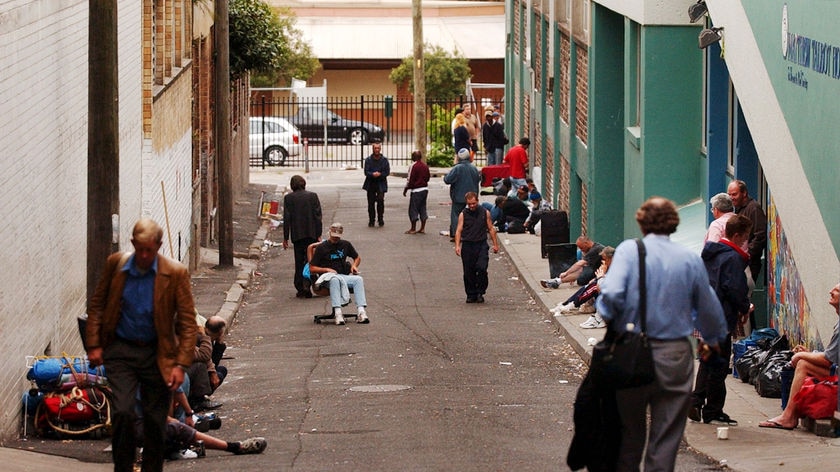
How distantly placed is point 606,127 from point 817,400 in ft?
40.2

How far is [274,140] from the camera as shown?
45156mm

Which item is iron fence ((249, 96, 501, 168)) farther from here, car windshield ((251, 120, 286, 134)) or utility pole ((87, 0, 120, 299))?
utility pole ((87, 0, 120, 299))

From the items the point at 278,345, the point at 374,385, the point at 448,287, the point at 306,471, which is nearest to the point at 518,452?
the point at 306,471

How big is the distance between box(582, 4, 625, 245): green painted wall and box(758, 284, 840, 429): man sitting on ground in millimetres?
11540

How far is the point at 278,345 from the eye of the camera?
17016mm

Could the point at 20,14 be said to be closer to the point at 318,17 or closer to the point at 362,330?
the point at 362,330

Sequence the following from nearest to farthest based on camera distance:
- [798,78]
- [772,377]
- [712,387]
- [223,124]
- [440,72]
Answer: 1. [712,387]
2. [798,78]
3. [772,377]
4. [223,124]
5. [440,72]

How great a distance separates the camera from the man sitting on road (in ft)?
59.6

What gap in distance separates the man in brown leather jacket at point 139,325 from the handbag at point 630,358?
2.39 meters

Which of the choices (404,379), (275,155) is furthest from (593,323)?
(275,155)

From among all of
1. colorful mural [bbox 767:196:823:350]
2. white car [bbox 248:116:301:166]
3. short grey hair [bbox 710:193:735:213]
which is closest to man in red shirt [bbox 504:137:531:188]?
white car [bbox 248:116:301:166]

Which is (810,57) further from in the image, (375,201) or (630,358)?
(375,201)

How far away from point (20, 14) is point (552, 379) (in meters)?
6.24

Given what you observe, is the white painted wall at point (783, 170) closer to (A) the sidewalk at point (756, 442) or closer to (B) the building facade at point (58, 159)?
(A) the sidewalk at point (756, 442)
